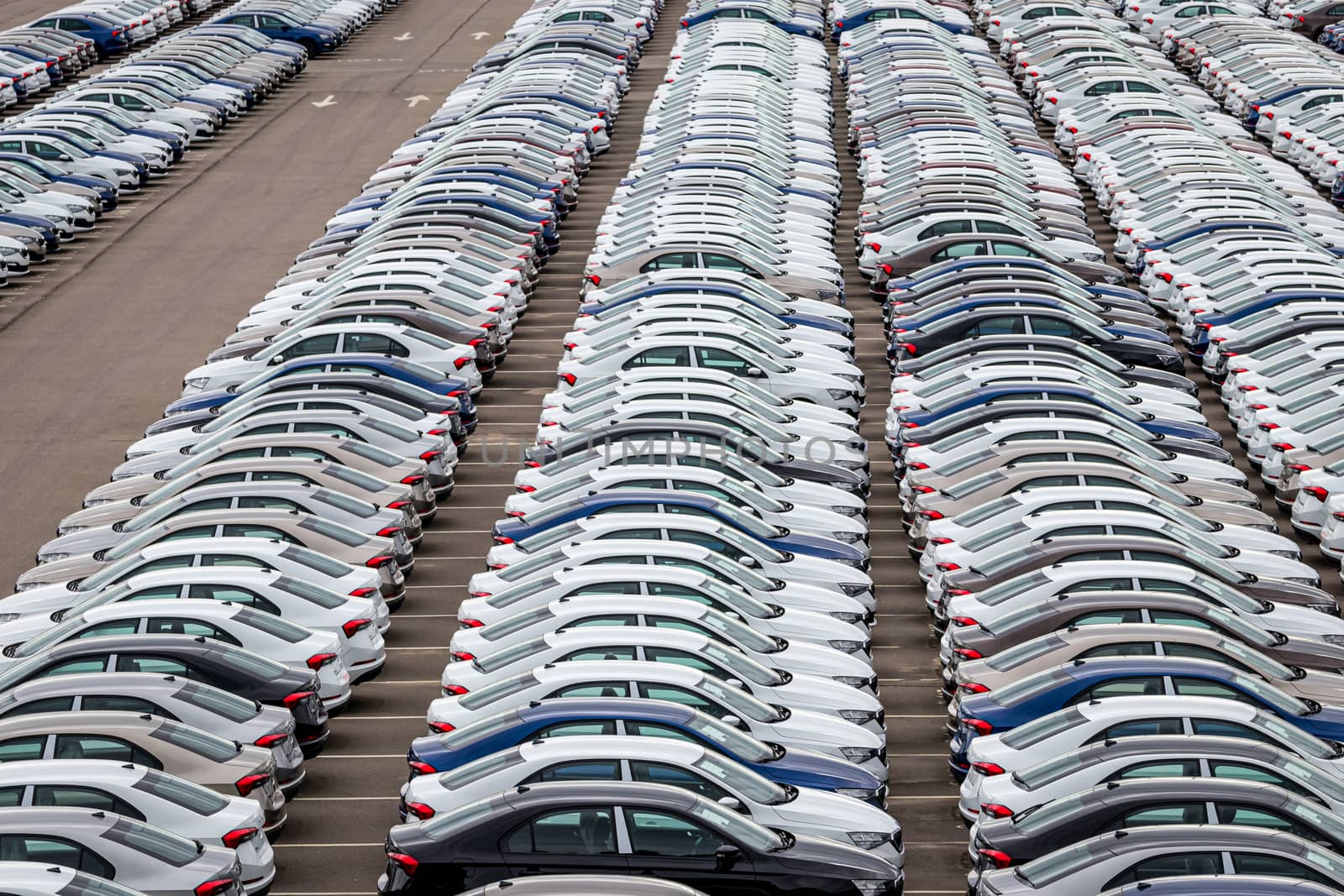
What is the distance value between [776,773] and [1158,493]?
7316 mm

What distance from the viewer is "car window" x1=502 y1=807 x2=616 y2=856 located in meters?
13.0

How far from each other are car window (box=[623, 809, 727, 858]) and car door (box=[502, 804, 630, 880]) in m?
0.15

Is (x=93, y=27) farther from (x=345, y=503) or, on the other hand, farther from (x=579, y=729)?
(x=579, y=729)

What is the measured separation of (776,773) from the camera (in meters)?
14.5

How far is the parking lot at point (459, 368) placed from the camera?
637 inches

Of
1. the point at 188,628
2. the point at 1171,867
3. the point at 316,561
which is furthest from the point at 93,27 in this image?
the point at 1171,867

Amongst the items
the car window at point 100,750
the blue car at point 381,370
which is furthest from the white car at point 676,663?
the blue car at point 381,370

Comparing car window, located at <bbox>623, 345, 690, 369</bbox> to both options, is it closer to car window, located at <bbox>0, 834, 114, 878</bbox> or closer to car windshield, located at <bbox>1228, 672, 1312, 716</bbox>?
car windshield, located at <bbox>1228, 672, 1312, 716</bbox>

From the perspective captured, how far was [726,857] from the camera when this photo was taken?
12953 millimetres

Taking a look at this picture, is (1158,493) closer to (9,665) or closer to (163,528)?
(163,528)

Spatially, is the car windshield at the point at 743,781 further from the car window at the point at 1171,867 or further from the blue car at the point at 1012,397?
the blue car at the point at 1012,397

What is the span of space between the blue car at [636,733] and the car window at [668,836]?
4.10ft

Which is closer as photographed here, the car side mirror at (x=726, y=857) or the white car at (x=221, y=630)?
the car side mirror at (x=726, y=857)

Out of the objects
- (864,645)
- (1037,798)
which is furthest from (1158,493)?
(1037,798)
